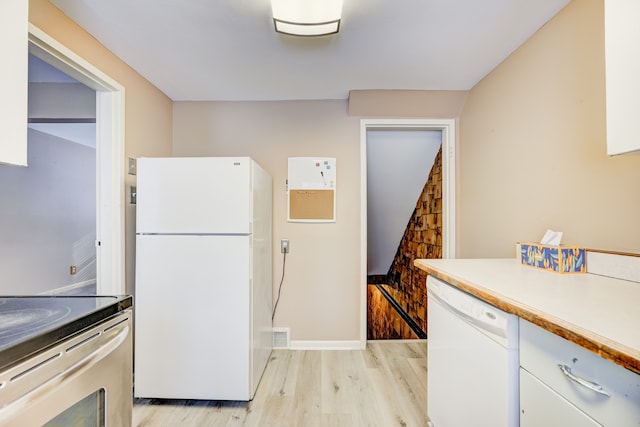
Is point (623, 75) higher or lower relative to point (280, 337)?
higher

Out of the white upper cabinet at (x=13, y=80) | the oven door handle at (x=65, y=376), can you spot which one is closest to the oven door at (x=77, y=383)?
the oven door handle at (x=65, y=376)

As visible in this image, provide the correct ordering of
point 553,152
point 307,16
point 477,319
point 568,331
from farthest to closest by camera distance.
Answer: point 553,152 < point 307,16 < point 477,319 < point 568,331

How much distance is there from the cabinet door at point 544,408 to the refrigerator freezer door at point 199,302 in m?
1.38

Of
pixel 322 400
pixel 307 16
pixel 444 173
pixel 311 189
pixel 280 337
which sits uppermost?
pixel 307 16

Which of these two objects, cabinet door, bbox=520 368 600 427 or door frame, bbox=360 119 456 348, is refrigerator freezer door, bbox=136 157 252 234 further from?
cabinet door, bbox=520 368 600 427

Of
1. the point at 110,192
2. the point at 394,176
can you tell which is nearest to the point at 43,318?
the point at 110,192

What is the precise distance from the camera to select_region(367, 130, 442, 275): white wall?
2.98m

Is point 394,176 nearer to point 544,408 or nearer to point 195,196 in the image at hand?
point 195,196

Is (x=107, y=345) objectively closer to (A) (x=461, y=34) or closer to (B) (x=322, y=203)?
(B) (x=322, y=203)

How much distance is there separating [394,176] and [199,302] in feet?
8.50

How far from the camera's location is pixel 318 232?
2.49m

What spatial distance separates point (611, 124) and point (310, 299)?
7.19ft

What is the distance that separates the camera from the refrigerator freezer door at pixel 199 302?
1.68 meters

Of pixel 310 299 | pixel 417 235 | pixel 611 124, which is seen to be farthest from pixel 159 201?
pixel 417 235
